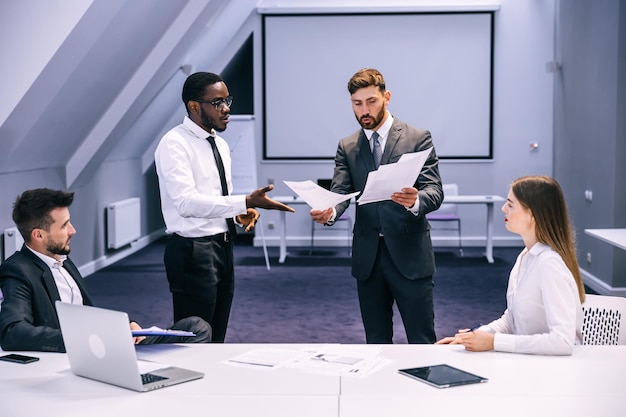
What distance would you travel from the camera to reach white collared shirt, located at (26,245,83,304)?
2.93 metres

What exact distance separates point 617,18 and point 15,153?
192 inches

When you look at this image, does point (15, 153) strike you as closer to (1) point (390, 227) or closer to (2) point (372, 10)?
(1) point (390, 227)

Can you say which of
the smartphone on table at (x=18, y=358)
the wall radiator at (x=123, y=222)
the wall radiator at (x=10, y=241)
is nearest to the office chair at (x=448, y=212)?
the wall radiator at (x=123, y=222)

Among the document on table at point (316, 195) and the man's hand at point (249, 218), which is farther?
the man's hand at point (249, 218)

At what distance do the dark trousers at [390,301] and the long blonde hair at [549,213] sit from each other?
3.03 feet

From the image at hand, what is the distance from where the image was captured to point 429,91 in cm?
1015

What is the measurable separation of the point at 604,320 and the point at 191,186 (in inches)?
66.6

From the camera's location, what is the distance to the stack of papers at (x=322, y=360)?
92.3 inches

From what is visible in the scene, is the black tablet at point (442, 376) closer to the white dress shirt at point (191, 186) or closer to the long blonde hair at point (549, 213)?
the long blonde hair at point (549, 213)

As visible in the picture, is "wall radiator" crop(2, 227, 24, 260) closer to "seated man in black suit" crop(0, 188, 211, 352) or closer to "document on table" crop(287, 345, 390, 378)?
"seated man in black suit" crop(0, 188, 211, 352)

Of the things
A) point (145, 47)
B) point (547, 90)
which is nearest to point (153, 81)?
point (145, 47)

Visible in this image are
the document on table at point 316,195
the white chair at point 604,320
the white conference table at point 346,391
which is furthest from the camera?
the document on table at point 316,195

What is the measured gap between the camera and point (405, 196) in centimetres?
327

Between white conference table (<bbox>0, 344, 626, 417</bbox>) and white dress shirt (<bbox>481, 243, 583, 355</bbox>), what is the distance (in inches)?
1.6
